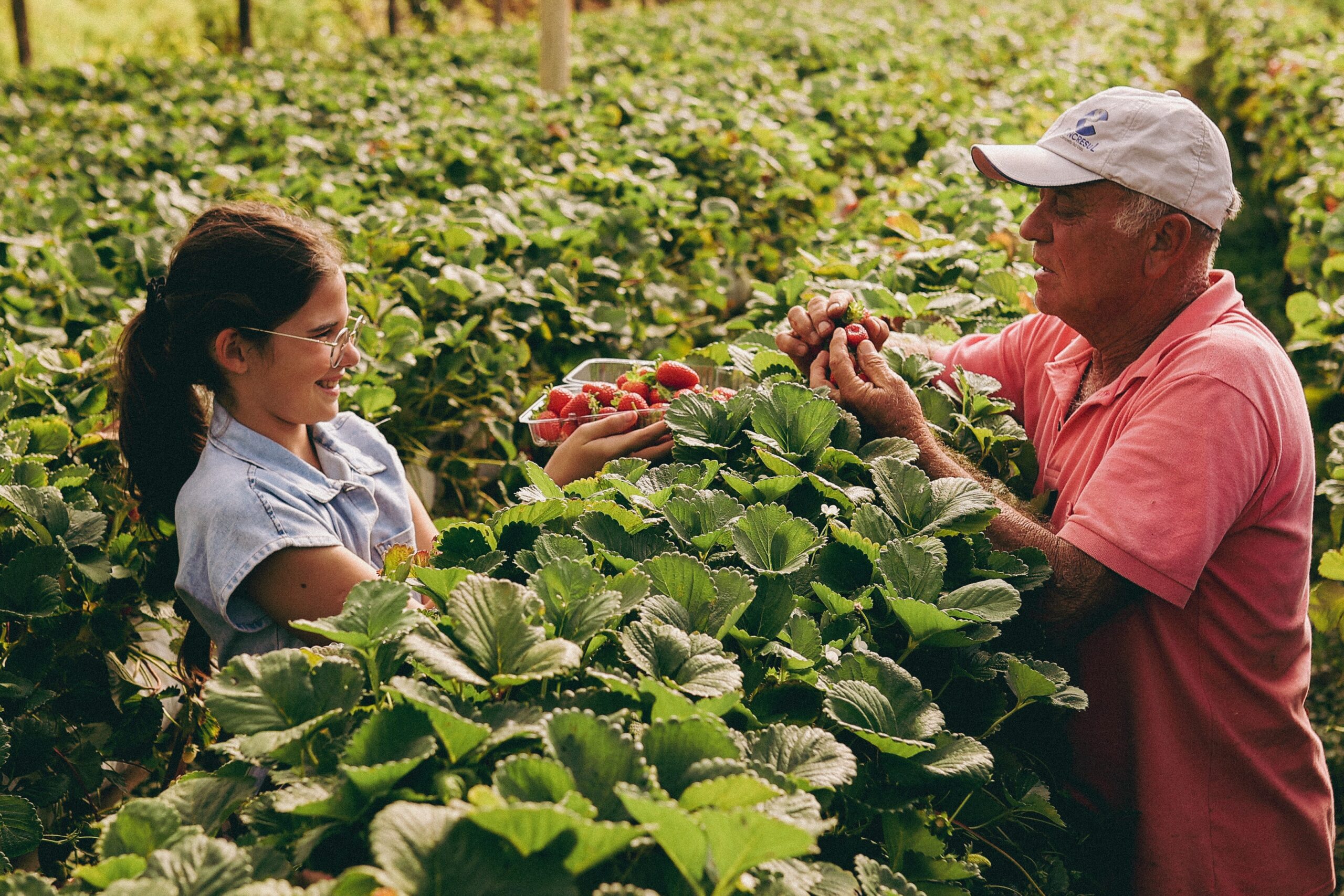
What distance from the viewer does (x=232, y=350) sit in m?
2.27

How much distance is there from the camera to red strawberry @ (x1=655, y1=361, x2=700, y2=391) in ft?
7.75

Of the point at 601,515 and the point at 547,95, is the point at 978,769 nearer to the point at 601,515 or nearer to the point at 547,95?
the point at 601,515

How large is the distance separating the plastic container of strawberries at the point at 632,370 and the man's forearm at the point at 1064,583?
78 centimetres

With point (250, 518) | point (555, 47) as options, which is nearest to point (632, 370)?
point (250, 518)

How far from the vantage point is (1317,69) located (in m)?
8.48

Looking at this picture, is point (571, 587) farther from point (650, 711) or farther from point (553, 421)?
point (553, 421)

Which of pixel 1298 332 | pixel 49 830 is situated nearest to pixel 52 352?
pixel 49 830

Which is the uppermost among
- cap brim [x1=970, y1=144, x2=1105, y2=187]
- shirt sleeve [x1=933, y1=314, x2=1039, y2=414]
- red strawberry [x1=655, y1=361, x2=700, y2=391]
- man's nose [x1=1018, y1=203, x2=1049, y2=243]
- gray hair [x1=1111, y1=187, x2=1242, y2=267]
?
cap brim [x1=970, y1=144, x2=1105, y2=187]

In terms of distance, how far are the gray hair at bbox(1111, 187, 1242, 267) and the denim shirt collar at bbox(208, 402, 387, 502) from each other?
1712 mm

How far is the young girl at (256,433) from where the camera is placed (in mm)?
2119

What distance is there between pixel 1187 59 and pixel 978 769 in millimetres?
20561

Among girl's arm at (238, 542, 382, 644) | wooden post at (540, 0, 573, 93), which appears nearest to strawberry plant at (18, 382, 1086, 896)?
girl's arm at (238, 542, 382, 644)

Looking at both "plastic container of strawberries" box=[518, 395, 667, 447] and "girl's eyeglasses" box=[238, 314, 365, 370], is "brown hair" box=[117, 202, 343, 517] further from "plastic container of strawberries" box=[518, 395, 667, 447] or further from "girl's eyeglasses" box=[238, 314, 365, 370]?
"plastic container of strawberries" box=[518, 395, 667, 447]

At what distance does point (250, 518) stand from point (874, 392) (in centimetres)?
130
